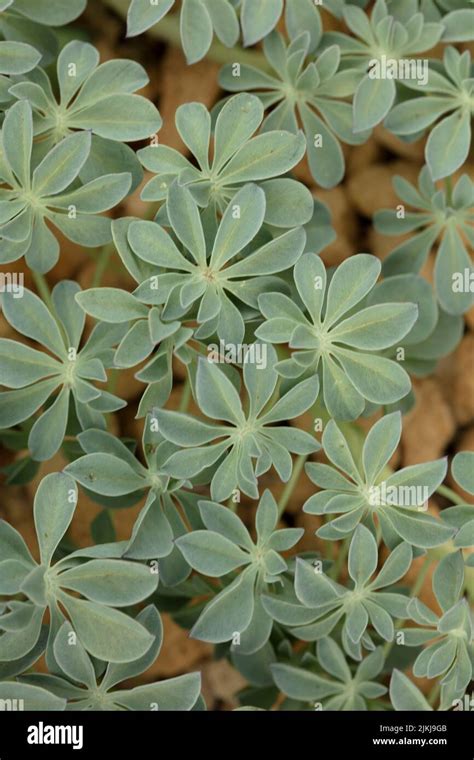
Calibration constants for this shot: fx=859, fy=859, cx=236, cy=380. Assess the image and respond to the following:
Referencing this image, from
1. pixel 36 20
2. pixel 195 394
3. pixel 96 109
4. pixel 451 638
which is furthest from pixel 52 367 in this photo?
pixel 451 638

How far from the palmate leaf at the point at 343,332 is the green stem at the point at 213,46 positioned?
50 centimetres

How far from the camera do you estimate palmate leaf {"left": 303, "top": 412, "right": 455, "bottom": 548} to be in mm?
901

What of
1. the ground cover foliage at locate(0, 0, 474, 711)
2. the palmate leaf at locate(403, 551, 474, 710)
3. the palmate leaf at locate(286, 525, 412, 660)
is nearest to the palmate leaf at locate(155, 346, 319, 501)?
the ground cover foliage at locate(0, 0, 474, 711)

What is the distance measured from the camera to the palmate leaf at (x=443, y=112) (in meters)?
1.07

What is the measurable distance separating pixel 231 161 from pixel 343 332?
222mm

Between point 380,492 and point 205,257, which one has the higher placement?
point 205,257

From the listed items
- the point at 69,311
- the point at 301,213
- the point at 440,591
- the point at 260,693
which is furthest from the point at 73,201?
the point at 260,693

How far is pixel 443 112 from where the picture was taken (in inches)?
43.2

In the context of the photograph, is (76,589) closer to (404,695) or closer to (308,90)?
(404,695)

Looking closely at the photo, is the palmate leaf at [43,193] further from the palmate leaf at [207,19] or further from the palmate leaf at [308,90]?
the palmate leaf at [308,90]

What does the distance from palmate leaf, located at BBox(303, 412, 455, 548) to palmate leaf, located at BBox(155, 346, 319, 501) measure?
0.14 ft

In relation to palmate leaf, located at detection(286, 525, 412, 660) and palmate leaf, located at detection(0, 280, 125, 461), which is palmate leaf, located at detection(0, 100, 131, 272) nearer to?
palmate leaf, located at detection(0, 280, 125, 461)

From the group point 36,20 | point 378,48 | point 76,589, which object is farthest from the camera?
point 378,48

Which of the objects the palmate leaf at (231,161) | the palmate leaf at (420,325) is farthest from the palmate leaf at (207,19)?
the palmate leaf at (420,325)
